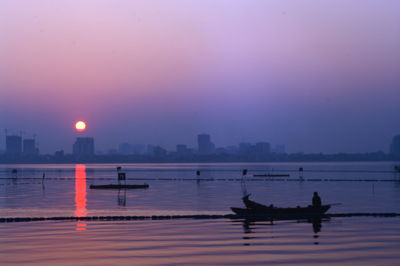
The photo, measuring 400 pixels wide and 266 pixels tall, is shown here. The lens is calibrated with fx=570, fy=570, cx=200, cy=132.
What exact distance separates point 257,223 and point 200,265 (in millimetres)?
21106

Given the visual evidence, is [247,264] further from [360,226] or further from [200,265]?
[360,226]

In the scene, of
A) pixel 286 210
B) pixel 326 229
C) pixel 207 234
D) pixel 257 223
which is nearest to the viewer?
pixel 207 234

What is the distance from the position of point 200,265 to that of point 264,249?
21.5 ft

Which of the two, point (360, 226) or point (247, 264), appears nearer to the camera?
point (247, 264)

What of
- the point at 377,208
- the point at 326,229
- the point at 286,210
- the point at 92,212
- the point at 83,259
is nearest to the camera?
the point at 83,259

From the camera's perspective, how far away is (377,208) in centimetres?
7025

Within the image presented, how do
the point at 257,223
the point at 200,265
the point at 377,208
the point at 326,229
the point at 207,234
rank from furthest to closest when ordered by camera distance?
1. the point at 377,208
2. the point at 257,223
3. the point at 326,229
4. the point at 207,234
5. the point at 200,265

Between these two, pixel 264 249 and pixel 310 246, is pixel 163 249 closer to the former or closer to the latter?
pixel 264 249

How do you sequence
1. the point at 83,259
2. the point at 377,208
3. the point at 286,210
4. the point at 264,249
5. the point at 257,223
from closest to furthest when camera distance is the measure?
the point at 83,259
the point at 264,249
the point at 257,223
the point at 286,210
the point at 377,208

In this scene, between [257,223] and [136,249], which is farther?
[257,223]

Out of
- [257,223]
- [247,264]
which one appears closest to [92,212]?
[257,223]

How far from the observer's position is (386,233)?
4091cm

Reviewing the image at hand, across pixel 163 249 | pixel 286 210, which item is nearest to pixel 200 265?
pixel 163 249

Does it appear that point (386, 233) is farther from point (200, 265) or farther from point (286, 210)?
point (200, 265)
